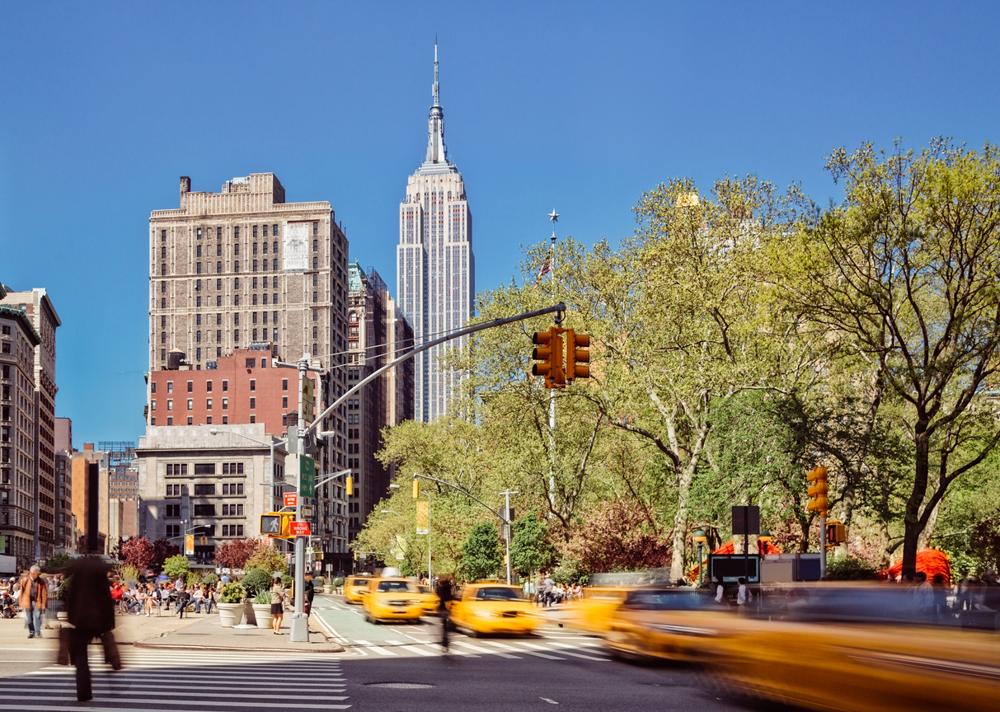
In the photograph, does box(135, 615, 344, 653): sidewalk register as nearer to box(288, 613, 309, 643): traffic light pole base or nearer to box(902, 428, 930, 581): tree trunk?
box(288, 613, 309, 643): traffic light pole base

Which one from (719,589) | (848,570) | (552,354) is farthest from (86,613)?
(848,570)

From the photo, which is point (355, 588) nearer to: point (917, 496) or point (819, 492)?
point (917, 496)

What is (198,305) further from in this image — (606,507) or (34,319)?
(606,507)

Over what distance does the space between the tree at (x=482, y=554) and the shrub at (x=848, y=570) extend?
1244 inches

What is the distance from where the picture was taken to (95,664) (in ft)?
77.2

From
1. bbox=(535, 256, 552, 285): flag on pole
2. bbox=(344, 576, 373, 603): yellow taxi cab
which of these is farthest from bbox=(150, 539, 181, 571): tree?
bbox=(535, 256, 552, 285): flag on pole

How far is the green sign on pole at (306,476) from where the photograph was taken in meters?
31.8

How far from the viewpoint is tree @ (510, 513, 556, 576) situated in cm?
6994

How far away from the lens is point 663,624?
23.8m

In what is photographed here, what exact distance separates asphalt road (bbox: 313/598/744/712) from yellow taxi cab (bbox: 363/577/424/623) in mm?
10238

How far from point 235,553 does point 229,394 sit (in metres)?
31.0

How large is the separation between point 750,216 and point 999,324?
1759 centimetres

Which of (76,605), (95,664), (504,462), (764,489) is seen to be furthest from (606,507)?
(76,605)

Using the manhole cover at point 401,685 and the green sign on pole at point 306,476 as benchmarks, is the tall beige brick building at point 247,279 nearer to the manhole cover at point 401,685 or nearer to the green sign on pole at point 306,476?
the green sign on pole at point 306,476
